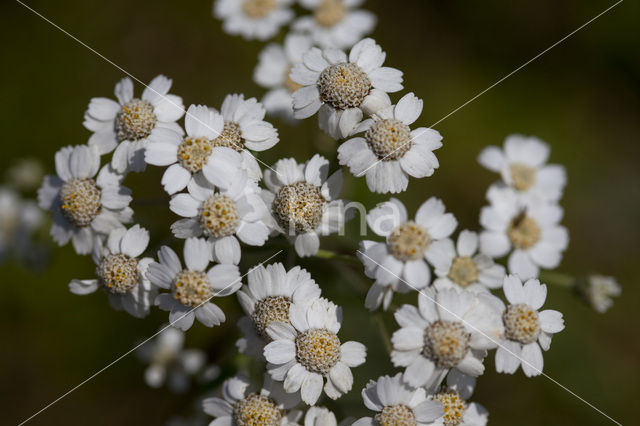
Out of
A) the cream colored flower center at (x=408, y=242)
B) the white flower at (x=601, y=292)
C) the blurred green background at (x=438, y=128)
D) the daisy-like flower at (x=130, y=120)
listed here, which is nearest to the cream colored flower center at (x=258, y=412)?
the cream colored flower center at (x=408, y=242)

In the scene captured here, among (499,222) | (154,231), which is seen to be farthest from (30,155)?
(499,222)

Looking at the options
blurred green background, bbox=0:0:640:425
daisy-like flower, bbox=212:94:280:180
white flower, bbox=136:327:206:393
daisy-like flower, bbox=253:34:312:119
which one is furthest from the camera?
blurred green background, bbox=0:0:640:425

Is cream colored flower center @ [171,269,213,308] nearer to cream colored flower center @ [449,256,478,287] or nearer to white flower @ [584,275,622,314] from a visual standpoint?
cream colored flower center @ [449,256,478,287]

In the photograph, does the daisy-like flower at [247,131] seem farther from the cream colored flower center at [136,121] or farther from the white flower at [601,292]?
the white flower at [601,292]

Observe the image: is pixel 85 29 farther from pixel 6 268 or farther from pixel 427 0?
pixel 427 0

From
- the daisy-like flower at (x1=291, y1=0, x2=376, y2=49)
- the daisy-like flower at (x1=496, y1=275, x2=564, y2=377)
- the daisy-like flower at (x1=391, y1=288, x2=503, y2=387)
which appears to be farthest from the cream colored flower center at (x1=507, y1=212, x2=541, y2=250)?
the daisy-like flower at (x1=291, y1=0, x2=376, y2=49)
